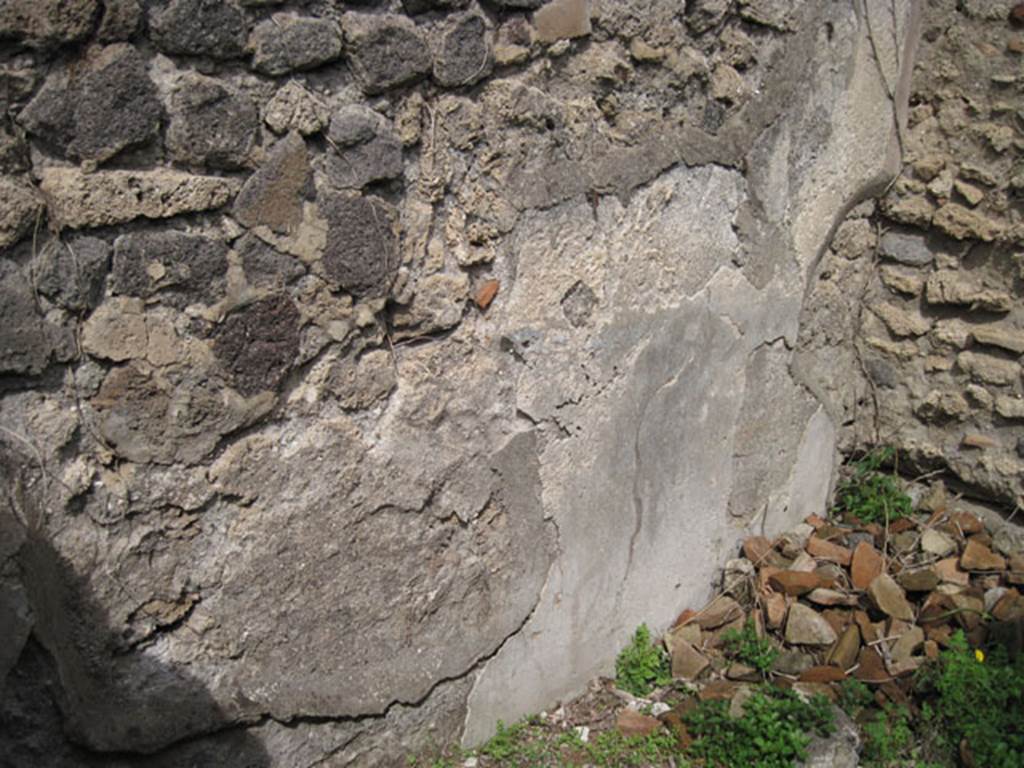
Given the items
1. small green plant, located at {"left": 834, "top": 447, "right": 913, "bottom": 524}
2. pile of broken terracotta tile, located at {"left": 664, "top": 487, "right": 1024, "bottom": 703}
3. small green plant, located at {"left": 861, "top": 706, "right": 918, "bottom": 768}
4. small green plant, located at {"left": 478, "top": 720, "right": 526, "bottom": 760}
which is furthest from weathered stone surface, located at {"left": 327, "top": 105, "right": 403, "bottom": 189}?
small green plant, located at {"left": 834, "top": 447, "right": 913, "bottom": 524}

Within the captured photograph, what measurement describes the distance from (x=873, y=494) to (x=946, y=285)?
2.24ft

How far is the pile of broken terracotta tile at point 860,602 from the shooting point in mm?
2742

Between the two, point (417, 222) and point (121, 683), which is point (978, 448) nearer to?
point (417, 222)

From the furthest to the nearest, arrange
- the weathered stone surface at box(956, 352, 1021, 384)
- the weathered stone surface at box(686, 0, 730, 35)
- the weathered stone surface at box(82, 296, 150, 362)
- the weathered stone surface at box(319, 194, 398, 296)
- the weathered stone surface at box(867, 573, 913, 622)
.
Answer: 1. the weathered stone surface at box(956, 352, 1021, 384)
2. the weathered stone surface at box(867, 573, 913, 622)
3. the weathered stone surface at box(686, 0, 730, 35)
4. the weathered stone surface at box(319, 194, 398, 296)
5. the weathered stone surface at box(82, 296, 150, 362)

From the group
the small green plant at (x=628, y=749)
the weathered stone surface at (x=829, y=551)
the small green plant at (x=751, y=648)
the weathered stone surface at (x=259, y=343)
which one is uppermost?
the weathered stone surface at (x=259, y=343)

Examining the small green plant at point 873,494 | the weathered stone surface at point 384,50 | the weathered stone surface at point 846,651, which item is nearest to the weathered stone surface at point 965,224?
the small green plant at point 873,494

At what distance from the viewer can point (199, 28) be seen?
1597 millimetres

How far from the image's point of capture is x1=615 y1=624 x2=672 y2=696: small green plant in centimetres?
270

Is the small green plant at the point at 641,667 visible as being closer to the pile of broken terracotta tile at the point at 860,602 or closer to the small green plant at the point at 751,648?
the pile of broken terracotta tile at the point at 860,602

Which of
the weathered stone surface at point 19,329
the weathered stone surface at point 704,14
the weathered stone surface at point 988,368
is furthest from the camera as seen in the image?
the weathered stone surface at point 988,368

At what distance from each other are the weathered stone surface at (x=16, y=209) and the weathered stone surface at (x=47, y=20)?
204 mm

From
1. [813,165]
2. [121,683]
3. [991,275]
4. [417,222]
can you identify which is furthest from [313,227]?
[991,275]

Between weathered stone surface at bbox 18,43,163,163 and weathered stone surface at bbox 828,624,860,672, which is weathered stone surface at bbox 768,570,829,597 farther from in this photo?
weathered stone surface at bbox 18,43,163,163

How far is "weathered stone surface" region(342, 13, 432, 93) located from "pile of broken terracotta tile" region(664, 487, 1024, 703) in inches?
66.7
